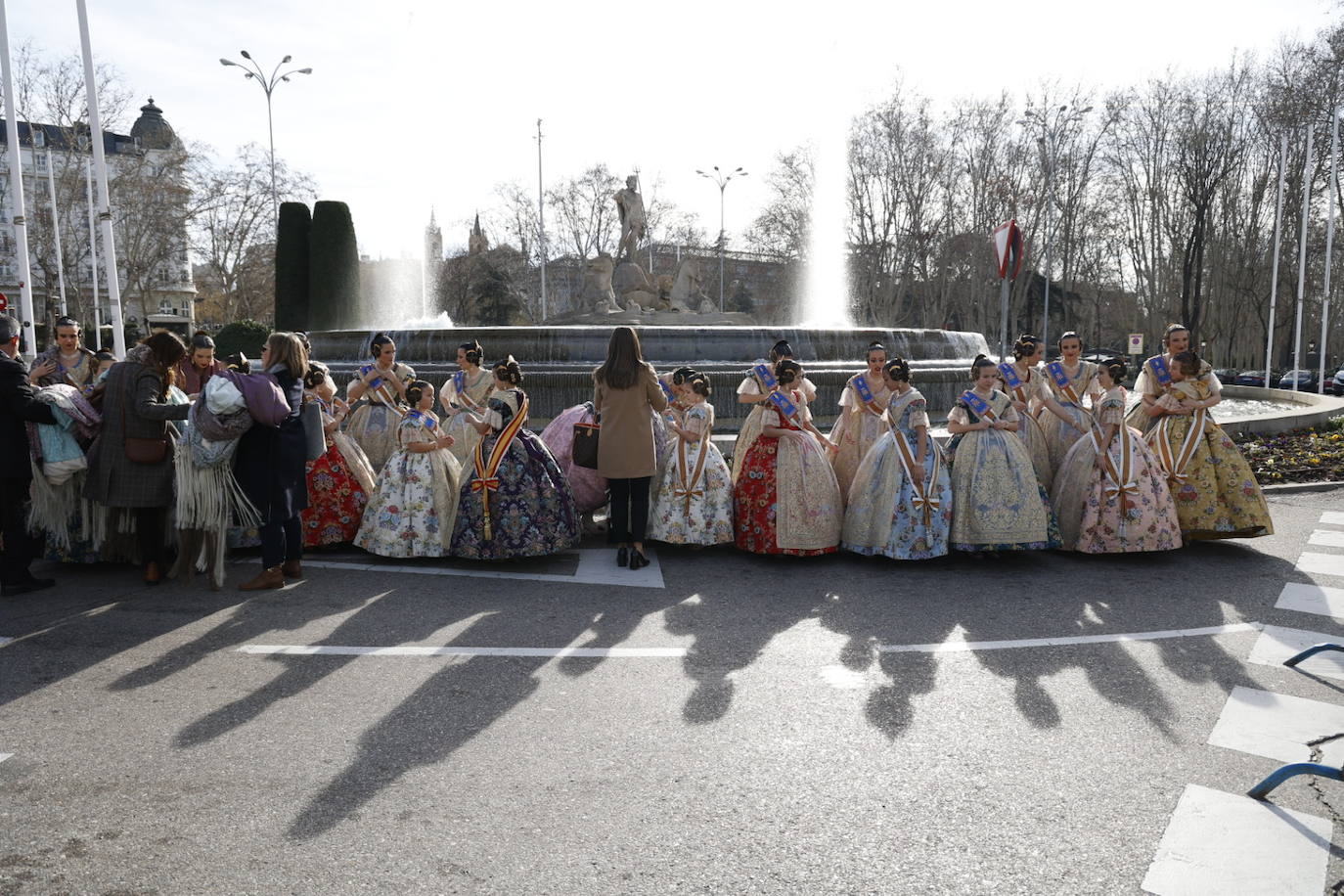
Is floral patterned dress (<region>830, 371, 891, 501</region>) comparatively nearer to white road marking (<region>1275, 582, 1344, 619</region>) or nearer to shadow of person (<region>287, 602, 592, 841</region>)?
white road marking (<region>1275, 582, 1344, 619</region>)

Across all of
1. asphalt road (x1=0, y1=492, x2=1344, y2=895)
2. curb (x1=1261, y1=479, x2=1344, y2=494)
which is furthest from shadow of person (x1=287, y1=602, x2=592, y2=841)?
curb (x1=1261, y1=479, x2=1344, y2=494)

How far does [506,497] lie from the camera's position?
6.78m

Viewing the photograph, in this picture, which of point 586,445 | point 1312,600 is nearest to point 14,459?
point 586,445

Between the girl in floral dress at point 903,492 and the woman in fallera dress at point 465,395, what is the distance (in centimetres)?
349

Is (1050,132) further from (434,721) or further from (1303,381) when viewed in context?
(434,721)

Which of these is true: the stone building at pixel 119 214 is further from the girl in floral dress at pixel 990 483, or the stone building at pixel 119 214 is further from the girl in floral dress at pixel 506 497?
the girl in floral dress at pixel 990 483

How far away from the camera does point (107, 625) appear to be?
5.32 meters

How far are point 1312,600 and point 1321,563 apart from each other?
1.28m

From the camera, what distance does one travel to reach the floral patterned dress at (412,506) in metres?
6.88

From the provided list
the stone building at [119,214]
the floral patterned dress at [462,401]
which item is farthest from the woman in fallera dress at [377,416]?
the stone building at [119,214]

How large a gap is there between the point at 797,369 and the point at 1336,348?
214 feet

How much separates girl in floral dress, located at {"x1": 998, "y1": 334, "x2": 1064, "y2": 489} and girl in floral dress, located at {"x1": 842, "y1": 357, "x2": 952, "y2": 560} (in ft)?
4.08

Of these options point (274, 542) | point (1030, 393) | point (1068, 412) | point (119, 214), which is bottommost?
point (274, 542)

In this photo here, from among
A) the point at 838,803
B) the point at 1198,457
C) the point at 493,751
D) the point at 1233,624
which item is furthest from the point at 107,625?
the point at 1198,457
